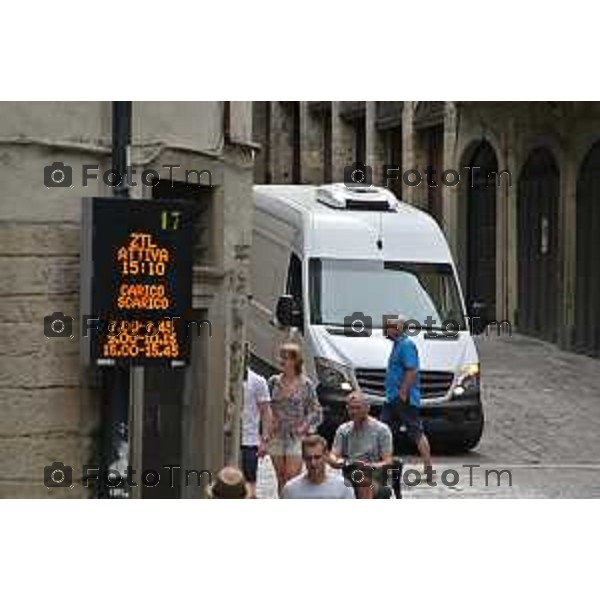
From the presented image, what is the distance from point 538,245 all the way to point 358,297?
133 cm

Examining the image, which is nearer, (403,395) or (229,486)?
(229,486)

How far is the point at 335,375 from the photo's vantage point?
24.5ft

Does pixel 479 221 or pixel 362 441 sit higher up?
pixel 479 221

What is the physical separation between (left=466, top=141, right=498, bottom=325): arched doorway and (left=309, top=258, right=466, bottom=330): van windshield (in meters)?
0.13

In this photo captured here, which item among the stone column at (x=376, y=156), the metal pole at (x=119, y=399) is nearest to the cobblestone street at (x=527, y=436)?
the metal pole at (x=119, y=399)

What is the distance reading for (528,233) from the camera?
8641mm

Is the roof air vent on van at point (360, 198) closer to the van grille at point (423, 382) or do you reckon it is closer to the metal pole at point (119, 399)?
the van grille at point (423, 382)

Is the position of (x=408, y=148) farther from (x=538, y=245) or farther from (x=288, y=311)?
(x=538, y=245)

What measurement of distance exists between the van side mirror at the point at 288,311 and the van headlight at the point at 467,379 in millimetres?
791

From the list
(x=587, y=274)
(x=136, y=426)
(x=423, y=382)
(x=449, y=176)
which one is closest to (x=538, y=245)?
(x=587, y=274)

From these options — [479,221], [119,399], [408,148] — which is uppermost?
[408,148]

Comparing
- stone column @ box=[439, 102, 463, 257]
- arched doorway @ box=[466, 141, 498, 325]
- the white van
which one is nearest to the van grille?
the white van
